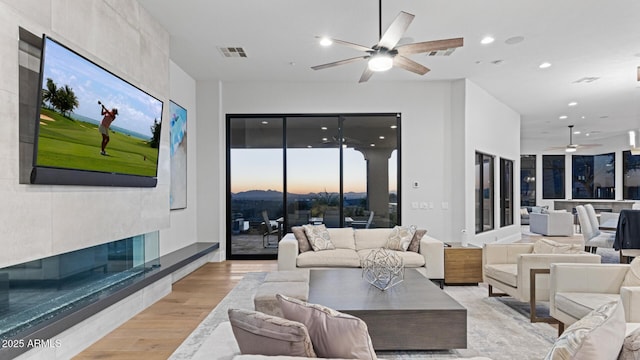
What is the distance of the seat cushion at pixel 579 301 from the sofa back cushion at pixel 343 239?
115 inches

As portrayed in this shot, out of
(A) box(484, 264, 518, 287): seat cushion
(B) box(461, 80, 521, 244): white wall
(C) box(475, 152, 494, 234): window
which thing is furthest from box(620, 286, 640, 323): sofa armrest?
(C) box(475, 152, 494, 234): window

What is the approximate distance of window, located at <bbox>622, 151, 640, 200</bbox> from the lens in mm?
12789

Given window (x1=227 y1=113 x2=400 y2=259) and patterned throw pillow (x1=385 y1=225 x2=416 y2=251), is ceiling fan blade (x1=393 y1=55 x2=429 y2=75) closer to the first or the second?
patterned throw pillow (x1=385 y1=225 x2=416 y2=251)

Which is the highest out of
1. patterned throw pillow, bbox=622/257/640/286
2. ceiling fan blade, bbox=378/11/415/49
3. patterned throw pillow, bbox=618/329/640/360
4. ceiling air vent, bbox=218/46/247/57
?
ceiling air vent, bbox=218/46/247/57

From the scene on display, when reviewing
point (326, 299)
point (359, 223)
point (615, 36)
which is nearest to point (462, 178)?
point (359, 223)

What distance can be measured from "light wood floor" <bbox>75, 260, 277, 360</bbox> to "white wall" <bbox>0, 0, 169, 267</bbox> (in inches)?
35.8

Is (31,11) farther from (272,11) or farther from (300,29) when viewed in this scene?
(300,29)

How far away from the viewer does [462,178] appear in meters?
6.57

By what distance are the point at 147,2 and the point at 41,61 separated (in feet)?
6.18

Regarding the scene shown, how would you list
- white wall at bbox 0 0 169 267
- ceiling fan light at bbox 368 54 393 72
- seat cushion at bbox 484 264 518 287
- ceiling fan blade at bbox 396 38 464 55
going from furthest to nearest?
seat cushion at bbox 484 264 518 287 < ceiling fan light at bbox 368 54 393 72 < ceiling fan blade at bbox 396 38 464 55 < white wall at bbox 0 0 169 267

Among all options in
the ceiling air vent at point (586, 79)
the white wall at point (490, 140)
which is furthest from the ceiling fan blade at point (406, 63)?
the ceiling air vent at point (586, 79)

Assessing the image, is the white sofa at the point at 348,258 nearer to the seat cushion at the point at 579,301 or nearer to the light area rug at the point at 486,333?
the light area rug at the point at 486,333

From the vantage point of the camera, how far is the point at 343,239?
5660 mm

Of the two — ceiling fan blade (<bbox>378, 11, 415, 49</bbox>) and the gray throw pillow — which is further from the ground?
ceiling fan blade (<bbox>378, 11, 415, 49</bbox>)
